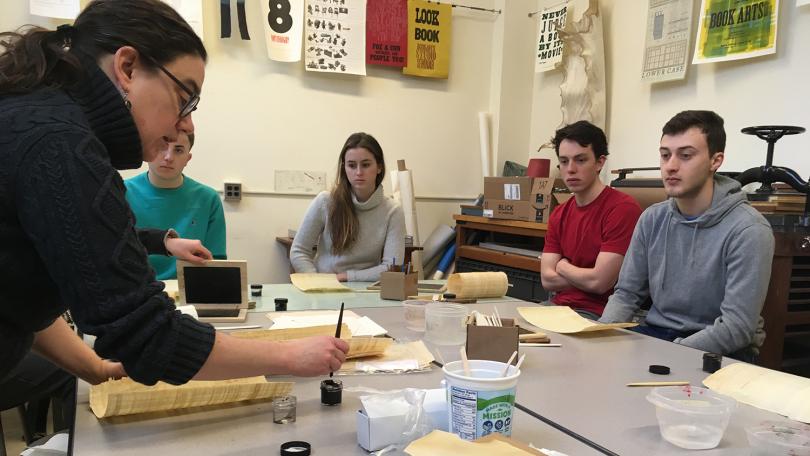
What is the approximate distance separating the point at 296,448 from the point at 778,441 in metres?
0.69

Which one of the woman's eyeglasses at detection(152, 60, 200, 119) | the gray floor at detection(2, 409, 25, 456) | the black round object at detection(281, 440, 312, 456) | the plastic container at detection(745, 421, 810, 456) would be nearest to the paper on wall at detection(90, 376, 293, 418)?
the black round object at detection(281, 440, 312, 456)

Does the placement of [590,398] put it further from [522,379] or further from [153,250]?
[153,250]

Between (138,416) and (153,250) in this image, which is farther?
(153,250)

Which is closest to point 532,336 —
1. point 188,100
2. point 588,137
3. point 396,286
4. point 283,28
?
point 396,286

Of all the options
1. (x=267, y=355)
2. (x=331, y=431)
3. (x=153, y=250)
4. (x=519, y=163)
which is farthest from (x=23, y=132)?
(x=519, y=163)

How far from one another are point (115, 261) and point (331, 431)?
1.34ft

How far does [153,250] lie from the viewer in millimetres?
1781

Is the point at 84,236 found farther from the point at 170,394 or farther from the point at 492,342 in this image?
the point at 492,342

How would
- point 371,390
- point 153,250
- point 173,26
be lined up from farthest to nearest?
point 153,250 → point 371,390 → point 173,26

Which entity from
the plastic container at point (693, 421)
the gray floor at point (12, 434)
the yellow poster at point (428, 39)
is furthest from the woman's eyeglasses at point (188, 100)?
the yellow poster at point (428, 39)

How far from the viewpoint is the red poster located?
3814 millimetres

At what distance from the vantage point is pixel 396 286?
6.40 ft

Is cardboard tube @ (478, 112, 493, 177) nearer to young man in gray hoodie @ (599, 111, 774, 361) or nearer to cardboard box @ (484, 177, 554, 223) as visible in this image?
cardboard box @ (484, 177, 554, 223)

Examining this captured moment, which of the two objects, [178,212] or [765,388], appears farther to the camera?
[178,212]
